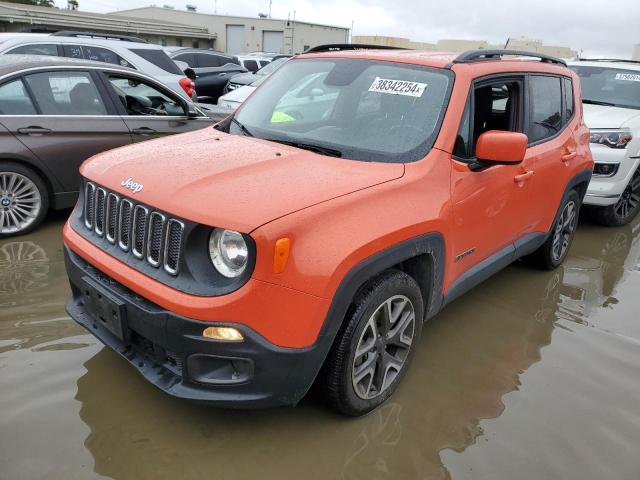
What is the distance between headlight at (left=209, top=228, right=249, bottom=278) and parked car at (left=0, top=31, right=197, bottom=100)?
524cm

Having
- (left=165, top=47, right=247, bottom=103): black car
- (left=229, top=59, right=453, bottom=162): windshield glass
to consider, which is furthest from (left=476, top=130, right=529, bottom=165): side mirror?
(left=165, top=47, right=247, bottom=103): black car

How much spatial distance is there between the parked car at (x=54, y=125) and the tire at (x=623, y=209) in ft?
17.3

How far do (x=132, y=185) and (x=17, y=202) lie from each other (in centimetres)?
301

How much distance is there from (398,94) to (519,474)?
210 cm

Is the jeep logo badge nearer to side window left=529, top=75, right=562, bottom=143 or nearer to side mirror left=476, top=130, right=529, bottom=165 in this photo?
side mirror left=476, top=130, right=529, bottom=165

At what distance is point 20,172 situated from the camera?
479 cm

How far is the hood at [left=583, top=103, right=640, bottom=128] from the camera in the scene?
19.9 feet

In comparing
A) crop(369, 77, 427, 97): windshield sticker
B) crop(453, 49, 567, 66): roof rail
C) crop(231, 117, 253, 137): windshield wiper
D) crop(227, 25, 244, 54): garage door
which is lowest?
crop(227, 25, 244, 54): garage door

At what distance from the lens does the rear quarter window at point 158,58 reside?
834cm

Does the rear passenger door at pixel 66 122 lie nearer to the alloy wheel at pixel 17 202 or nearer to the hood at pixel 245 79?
the alloy wheel at pixel 17 202

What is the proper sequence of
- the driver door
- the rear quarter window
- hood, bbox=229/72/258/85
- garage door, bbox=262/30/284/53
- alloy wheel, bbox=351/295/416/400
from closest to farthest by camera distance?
alloy wheel, bbox=351/295/416/400
the driver door
the rear quarter window
hood, bbox=229/72/258/85
garage door, bbox=262/30/284/53

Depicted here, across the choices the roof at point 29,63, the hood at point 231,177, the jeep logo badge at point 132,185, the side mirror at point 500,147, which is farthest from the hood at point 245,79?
the jeep logo badge at point 132,185

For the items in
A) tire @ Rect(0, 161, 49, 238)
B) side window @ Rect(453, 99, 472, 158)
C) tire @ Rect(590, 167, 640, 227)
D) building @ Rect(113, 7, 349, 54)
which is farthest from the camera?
building @ Rect(113, 7, 349, 54)

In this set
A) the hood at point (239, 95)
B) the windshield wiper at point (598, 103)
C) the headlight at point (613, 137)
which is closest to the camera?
the headlight at point (613, 137)
